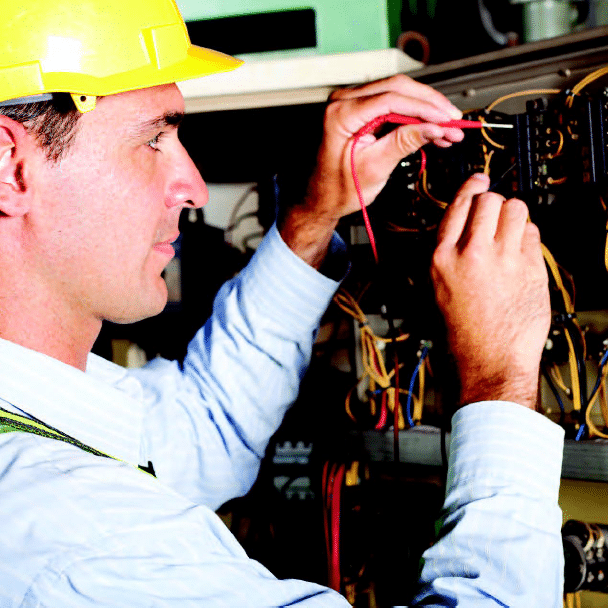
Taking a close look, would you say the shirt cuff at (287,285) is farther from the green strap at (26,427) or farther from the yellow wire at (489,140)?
the green strap at (26,427)

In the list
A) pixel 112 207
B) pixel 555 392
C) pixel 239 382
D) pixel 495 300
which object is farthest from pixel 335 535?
pixel 112 207

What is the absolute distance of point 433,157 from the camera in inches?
44.6

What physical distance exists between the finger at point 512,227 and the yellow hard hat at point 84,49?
1.39 feet

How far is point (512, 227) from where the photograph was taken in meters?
0.83

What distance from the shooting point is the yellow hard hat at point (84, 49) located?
0.80m

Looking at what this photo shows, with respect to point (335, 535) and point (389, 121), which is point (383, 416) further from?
point (389, 121)

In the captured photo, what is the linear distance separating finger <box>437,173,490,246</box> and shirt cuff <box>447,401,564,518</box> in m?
0.21

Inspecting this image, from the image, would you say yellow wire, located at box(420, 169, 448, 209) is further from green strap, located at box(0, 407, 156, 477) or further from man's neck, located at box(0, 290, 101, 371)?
green strap, located at box(0, 407, 156, 477)

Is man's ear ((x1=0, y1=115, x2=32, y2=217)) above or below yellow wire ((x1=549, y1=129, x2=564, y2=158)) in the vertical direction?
above

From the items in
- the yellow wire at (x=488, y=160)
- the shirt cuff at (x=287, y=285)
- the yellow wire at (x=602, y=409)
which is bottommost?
the yellow wire at (x=602, y=409)

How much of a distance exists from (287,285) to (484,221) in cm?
36

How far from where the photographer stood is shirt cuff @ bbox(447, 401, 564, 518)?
748 millimetres

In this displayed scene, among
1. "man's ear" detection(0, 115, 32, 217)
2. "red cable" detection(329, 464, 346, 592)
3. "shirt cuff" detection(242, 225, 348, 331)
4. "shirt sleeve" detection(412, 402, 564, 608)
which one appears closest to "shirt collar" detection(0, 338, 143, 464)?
"man's ear" detection(0, 115, 32, 217)

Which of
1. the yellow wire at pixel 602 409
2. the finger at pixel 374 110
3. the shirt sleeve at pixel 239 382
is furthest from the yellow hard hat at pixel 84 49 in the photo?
the yellow wire at pixel 602 409
